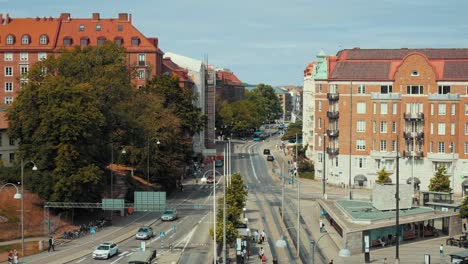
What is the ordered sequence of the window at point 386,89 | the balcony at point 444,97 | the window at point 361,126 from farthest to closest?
the window at point 361,126 < the window at point 386,89 < the balcony at point 444,97

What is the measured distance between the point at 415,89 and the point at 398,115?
439 centimetres

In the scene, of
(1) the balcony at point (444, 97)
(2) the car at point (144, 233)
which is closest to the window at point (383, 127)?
(1) the balcony at point (444, 97)

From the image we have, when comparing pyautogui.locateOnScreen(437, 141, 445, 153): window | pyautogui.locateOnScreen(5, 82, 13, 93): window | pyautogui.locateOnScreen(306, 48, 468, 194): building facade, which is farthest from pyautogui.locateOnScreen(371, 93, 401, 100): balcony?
pyautogui.locateOnScreen(5, 82, 13, 93): window

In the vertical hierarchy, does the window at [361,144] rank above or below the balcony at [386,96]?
below

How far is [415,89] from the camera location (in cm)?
11400

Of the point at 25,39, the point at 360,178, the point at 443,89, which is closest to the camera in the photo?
the point at 443,89

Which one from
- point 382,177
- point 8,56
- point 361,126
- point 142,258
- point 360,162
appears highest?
point 8,56

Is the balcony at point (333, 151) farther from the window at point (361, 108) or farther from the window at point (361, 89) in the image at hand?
the window at point (361, 89)

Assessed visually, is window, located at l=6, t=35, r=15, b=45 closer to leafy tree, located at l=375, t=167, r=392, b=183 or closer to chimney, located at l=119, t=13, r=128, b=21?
chimney, located at l=119, t=13, r=128, b=21

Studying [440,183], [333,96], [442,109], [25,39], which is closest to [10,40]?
[25,39]

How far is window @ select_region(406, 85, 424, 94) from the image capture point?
11369cm

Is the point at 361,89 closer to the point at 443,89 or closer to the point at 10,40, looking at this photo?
the point at 443,89

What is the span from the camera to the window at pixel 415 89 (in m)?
114

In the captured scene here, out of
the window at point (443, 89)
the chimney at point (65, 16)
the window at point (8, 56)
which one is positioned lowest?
the window at point (443, 89)
